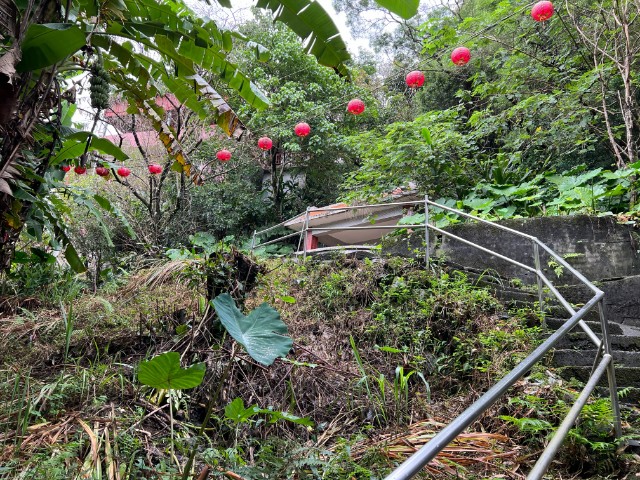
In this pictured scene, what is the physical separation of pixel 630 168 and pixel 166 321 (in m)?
6.01

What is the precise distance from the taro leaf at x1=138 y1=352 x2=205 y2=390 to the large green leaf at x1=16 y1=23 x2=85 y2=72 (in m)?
1.33

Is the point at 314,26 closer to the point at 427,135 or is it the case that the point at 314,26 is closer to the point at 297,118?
the point at 427,135

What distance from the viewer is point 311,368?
3287 mm

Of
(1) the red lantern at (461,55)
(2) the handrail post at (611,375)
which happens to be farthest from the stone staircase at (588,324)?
(1) the red lantern at (461,55)

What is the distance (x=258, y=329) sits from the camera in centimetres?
197

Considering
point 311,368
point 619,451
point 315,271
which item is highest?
point 315,271

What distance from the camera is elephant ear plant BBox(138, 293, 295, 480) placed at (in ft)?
5.13

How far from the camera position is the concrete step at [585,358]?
3516mm

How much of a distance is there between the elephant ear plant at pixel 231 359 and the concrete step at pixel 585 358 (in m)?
2.77

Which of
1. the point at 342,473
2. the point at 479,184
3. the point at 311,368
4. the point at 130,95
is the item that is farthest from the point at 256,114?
the point at 342,473

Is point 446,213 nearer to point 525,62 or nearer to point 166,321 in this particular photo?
point 525,62

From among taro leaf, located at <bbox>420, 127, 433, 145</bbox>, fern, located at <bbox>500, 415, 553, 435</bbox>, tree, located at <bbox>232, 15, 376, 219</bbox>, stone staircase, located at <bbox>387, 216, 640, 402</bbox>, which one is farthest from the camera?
tree, located at <bbox>232, 15, 376, 219</bbox>

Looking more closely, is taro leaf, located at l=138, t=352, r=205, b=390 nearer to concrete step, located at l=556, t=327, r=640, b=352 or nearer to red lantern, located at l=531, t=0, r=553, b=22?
concrete step, located at l=556, t=327, r=640, b=352

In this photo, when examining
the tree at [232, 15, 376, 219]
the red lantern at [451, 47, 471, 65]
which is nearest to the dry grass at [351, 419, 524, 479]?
the red lantern at [451, 47, 471, 65]
